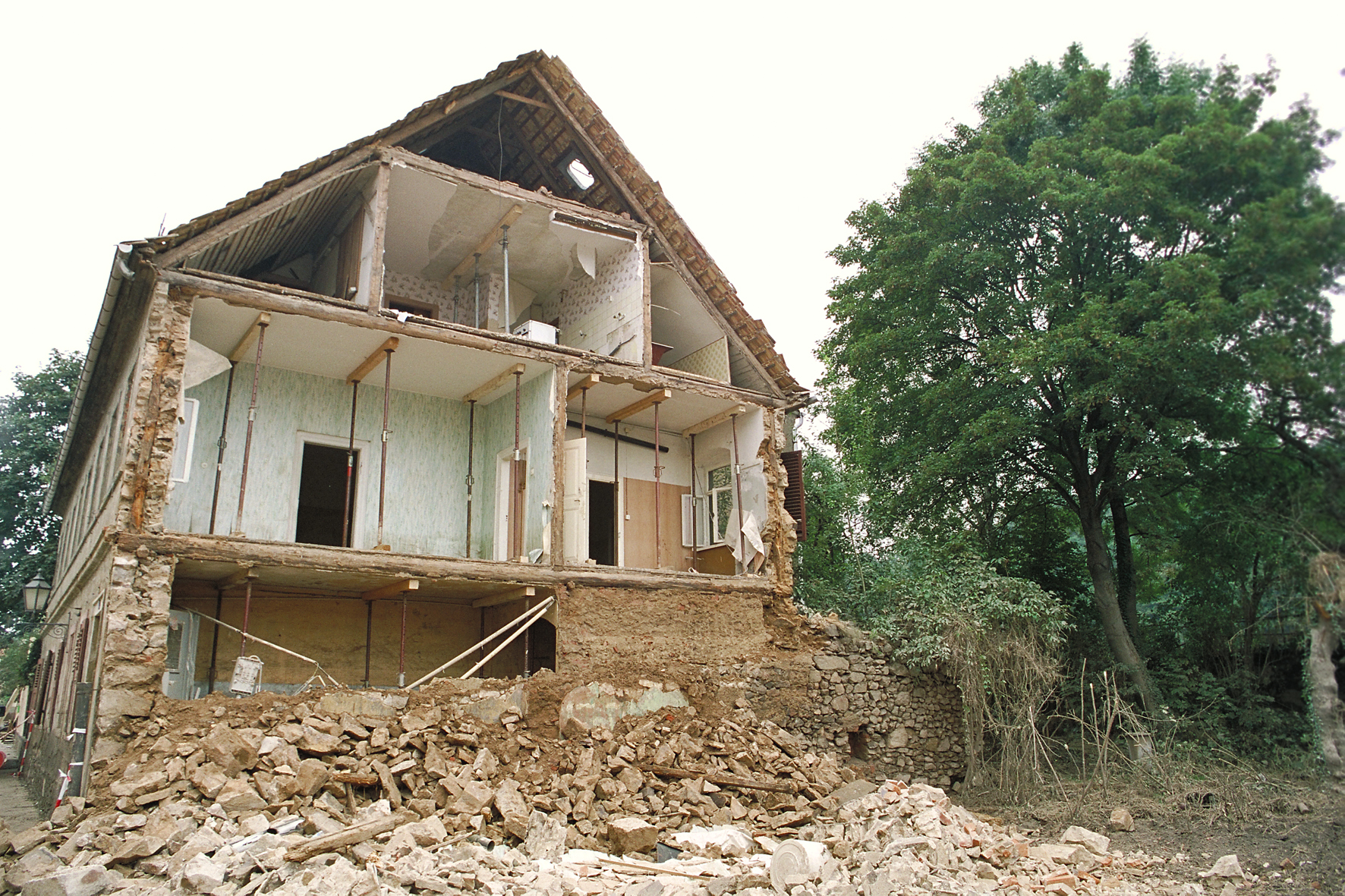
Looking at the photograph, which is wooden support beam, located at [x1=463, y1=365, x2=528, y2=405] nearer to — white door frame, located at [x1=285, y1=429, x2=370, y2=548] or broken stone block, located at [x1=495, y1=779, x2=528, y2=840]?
white door frame, located at [x1=285, y1=429, x2=370, y2=548]

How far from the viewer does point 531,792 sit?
10.5 meters

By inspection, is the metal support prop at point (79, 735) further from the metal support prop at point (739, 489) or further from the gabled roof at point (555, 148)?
the metal support prop at point (739, 489)

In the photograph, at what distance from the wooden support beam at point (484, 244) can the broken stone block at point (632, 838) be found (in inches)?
370

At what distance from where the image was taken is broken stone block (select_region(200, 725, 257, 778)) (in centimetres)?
942

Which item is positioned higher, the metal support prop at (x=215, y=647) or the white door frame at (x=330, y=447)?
the white door frame at (x=330, y=447)

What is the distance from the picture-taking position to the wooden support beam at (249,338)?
12.1m

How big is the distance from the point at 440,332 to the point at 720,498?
22.2 ft

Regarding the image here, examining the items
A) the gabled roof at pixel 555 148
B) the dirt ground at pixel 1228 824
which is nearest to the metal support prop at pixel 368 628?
the gabled roof at pixel 555 148

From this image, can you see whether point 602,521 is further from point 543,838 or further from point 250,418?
point 543,838

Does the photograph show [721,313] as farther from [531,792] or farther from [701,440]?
[531,792]

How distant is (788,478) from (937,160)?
6.26m

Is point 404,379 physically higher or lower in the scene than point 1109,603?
higher

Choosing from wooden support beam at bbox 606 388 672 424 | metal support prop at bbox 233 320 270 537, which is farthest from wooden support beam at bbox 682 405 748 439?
metal support prop at bbox 233 320 270 537

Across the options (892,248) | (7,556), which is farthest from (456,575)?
(7,556)
